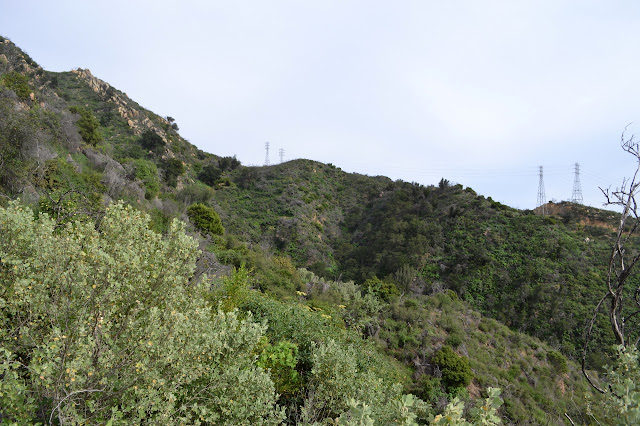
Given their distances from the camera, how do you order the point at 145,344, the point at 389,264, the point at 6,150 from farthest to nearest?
1. the point at 389,264
2. the point at 6,150
3. the point at 145,344

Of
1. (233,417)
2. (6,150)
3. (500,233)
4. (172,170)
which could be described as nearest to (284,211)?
(172,170)

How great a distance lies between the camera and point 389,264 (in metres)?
24.8

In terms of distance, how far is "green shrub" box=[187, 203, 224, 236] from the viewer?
18.9 metres

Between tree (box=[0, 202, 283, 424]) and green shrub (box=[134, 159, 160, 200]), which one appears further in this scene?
green shrub (box=[134, 159, 160, 200])

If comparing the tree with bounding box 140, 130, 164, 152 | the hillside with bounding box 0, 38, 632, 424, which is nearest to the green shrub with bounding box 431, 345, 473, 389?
the hillside with bounding box 0, 38, 632, 424

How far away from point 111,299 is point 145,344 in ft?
1.84

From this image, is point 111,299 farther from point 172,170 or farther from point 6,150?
point 172,170

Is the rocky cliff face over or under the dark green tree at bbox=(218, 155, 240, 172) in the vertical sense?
over

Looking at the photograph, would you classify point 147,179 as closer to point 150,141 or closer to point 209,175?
point 150,141

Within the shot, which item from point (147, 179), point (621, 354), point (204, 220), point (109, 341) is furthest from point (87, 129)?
point (621, 354)

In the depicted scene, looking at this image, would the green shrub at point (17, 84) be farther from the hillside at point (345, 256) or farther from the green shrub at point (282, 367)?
the green shrub at point (282, 367)

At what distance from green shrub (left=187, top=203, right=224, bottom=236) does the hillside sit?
0.23m

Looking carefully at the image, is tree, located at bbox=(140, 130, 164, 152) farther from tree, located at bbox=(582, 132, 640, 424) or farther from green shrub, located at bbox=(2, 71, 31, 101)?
tree, located at bbox=(582, 132, 640, 424)

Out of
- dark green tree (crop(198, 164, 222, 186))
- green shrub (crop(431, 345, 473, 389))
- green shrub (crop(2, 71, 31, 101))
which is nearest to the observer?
green shrub (crop(431, 345, 473, 389))
